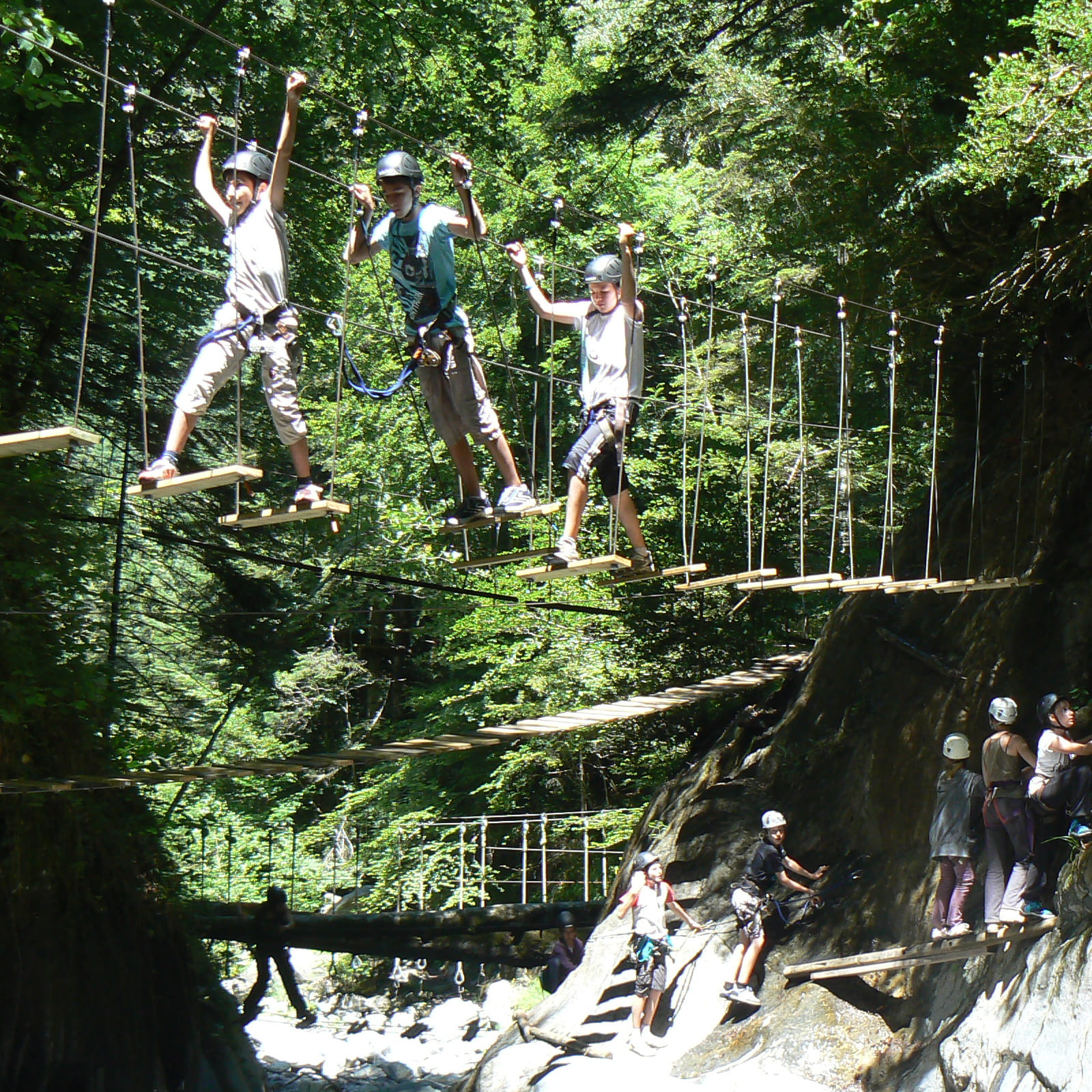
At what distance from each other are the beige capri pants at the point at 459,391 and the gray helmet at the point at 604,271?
2.05 ft

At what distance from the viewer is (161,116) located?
36.7 feet

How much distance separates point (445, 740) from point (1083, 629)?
4.52 metres

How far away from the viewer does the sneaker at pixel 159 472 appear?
4.87 meters

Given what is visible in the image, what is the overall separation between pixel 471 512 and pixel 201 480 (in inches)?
69.1

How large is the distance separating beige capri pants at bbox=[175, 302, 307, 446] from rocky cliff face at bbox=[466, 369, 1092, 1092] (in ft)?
15.5

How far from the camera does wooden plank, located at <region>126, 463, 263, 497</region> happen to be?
448cm

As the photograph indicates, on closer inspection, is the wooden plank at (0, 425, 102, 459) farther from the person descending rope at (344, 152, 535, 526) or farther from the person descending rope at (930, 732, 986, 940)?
the person descending rope at (930, 732, 986, 940)

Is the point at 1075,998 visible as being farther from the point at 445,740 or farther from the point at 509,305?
the point at 509,305

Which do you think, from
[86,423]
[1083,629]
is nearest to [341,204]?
[86,423]

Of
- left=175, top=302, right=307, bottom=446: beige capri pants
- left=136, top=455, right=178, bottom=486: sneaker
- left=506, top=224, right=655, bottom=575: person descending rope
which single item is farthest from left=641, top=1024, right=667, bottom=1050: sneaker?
left=136, top=455, right=178, bottom=486: sneaker

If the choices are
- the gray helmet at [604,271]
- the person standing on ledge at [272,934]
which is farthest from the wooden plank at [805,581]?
the person standing on ledge at [272,934]

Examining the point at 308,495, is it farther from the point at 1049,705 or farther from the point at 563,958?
the point at 563,958

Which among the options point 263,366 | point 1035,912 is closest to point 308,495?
point 263,366

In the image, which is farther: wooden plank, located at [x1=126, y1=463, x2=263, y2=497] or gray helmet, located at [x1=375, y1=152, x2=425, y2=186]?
gray helmet, located at [x1=375, y1=152, x2=425, y2=186]
